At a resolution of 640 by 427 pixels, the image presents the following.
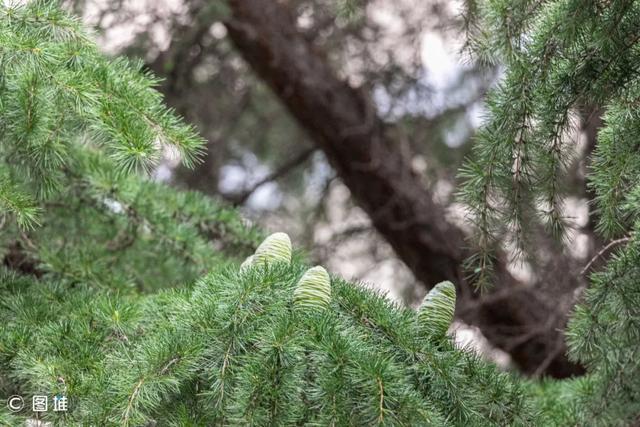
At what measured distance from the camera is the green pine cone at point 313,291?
933 millimetres

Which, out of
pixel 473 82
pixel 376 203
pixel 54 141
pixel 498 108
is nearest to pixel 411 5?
pixel 473 82

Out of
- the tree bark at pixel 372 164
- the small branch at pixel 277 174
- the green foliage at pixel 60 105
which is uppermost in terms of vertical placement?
the green foliage at pixel 60 105

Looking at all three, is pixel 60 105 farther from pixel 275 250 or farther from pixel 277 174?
pixel 277 174

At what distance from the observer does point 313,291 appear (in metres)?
0.93

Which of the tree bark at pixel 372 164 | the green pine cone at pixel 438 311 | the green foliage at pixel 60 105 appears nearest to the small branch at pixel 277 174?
the tree bark at pixel 372 164

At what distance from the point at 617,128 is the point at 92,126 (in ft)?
2.11

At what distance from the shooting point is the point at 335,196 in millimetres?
3227

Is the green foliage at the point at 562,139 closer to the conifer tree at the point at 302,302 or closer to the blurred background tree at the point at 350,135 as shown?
the conifer tree at the point at 302,302

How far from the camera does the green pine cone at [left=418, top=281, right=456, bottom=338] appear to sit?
3.40 ft

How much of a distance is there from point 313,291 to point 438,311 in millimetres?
187

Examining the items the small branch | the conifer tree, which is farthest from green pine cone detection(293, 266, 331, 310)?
the small branch

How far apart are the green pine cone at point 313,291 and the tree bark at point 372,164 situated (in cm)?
158

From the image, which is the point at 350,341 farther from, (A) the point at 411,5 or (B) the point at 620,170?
(A) the point at 411,5

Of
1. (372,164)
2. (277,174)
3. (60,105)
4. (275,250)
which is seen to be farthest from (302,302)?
(277,174)
